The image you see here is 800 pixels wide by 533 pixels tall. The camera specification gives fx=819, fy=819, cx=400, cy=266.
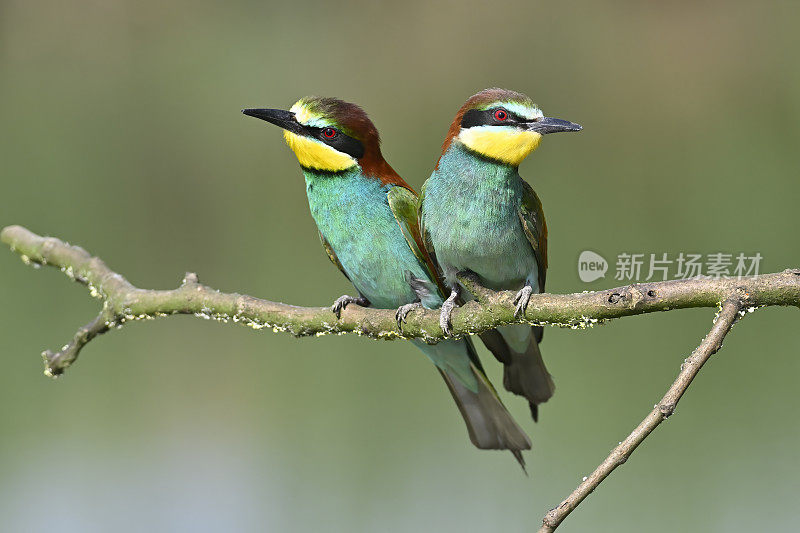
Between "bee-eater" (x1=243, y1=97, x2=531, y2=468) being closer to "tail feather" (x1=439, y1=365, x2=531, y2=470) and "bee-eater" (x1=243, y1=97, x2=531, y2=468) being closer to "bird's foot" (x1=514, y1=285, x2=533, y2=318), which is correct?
"tail feather" (x1=439, y1=365, x2=531, y2=470)

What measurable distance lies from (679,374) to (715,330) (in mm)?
66

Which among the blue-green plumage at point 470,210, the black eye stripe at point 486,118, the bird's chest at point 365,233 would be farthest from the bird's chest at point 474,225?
the bird's chest at point 365,233

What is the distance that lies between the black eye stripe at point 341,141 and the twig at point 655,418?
2.79 feet

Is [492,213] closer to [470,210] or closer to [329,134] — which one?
[470,210]

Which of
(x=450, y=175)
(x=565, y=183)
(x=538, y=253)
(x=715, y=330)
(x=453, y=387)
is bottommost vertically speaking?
(x=453, y=387)

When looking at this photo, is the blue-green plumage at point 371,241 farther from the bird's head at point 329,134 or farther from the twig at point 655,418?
the twig at point 655,418

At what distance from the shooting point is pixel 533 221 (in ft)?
4.60

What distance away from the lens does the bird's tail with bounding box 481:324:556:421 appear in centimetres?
139

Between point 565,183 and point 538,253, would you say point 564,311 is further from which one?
point 565,183

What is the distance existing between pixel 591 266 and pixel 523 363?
22.2 inches

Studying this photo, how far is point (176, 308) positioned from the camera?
152 centimetres

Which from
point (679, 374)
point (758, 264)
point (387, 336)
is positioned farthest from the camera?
point (387, 336)

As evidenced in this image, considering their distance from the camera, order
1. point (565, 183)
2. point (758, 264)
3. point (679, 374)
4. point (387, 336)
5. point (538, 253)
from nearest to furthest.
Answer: point (679, 374)
point (758, 264)
point (387, 336)
point (538, 253)
point (565, 183)

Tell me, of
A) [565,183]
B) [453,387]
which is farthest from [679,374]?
[565,183]
